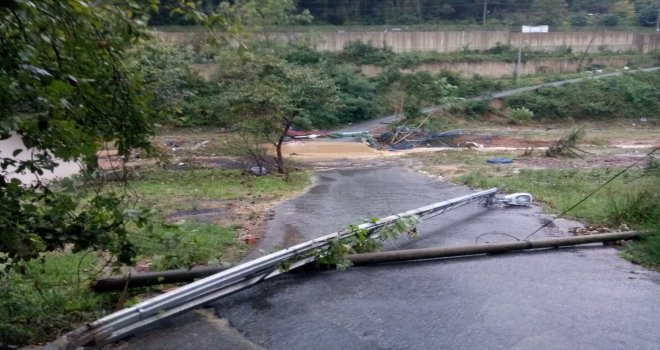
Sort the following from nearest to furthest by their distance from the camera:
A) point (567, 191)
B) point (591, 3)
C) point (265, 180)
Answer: point (567, 191)
point (265, 180)
point (591, 3)

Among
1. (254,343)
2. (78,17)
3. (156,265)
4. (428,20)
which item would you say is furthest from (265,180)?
(428,20)

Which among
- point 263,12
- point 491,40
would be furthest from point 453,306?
point 491,40

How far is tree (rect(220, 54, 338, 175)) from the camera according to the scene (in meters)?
17.2

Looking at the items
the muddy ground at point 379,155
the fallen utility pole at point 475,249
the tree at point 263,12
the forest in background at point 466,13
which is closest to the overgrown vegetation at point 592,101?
the muddy ground at point 379,155

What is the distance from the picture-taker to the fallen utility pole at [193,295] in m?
4.73

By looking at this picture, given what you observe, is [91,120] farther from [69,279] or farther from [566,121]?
[566,121]

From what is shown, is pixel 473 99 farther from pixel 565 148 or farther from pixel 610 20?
pixel 610 20

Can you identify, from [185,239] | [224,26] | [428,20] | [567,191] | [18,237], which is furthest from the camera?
[428,20]

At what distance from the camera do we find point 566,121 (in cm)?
4022

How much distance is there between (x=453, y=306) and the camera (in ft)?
21.0

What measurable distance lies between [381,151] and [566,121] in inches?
724

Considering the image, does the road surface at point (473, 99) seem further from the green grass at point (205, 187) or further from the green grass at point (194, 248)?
the green grass at point (194, 248)

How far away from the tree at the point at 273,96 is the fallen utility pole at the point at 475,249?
9899 mm

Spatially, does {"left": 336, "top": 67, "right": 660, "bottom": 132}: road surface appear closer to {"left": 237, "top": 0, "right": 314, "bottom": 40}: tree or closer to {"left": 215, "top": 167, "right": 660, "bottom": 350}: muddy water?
{"left": 237, "top": 0, "right": 314, "bottom": 40}: tree
